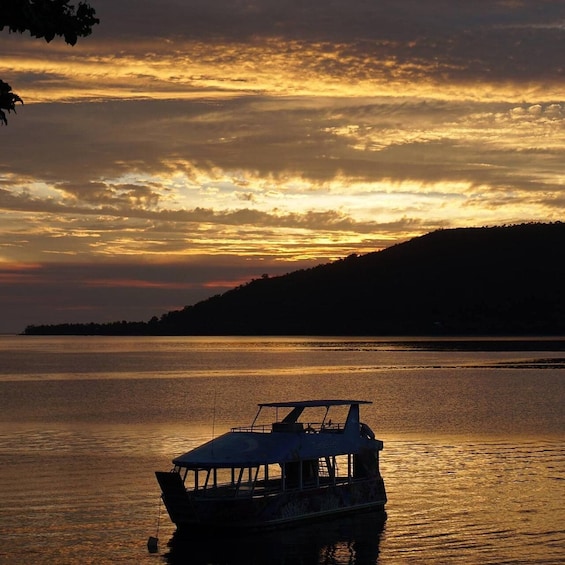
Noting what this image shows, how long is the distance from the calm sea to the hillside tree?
1862cm

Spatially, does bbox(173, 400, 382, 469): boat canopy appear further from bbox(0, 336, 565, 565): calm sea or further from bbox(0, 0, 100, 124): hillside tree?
bbox(0, 0, 100, 124): hillside tree

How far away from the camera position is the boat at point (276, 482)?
36625 millimetres

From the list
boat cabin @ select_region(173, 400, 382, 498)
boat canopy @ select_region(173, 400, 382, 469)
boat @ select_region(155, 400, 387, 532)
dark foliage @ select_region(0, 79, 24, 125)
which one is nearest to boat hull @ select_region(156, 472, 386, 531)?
boat @ select_region(155, 400, 387, 532)

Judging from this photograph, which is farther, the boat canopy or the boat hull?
the boat canopy

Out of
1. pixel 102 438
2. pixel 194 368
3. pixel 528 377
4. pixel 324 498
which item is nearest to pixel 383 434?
pixel 102 438

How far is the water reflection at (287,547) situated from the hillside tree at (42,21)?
19.0 m

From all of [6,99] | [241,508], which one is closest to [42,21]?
[6,99]

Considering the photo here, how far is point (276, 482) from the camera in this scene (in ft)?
132

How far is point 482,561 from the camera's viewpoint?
111 feet

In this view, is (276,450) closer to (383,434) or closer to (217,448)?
A: (217,448)

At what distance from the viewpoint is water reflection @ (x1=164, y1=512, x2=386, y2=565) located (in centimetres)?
3462

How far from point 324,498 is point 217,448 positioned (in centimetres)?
504

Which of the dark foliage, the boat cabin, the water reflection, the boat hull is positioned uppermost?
the dark foliage

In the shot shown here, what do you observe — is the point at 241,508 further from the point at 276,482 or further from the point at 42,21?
the point at 42,21
